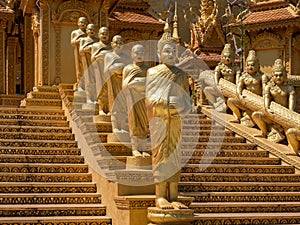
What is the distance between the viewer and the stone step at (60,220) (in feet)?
34.5

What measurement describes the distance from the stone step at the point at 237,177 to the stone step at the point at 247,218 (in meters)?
1.41

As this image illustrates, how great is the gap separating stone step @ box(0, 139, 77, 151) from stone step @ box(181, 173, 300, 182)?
86.5 inches

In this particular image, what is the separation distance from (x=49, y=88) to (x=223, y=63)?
4.04 metres

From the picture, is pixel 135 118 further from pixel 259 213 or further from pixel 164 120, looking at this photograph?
pixel 259 213

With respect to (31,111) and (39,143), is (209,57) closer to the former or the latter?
(31,111)

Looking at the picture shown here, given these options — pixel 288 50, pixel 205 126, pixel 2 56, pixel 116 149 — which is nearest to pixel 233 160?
pixel 205 126

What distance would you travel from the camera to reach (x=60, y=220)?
10.7 meters

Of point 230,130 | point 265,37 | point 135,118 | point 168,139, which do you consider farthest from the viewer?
point 265,37

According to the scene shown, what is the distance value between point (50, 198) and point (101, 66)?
10.8 feet

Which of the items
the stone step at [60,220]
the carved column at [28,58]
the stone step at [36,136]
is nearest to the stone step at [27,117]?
the stone step at [36,136]

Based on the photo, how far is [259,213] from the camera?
11836mm

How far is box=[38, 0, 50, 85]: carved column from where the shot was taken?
1878 cm

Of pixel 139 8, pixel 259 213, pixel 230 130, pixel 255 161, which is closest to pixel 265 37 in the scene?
pixel 139 8

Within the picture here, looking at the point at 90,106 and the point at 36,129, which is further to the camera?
the point at 90,106
